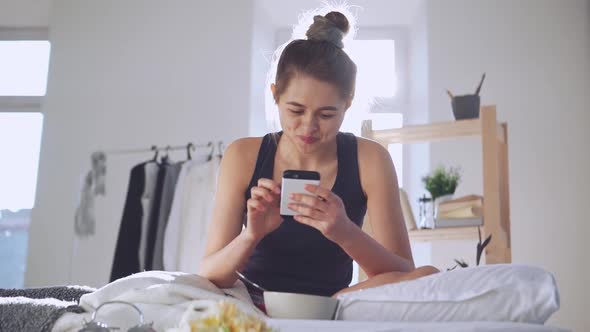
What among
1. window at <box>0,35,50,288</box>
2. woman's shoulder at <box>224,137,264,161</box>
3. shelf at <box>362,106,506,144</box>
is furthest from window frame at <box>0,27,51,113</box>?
woman's shoulder at <box>224,137,264,161</box>

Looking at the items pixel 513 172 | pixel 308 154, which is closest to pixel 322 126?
pixel 308 154

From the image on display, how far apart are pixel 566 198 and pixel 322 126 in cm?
240

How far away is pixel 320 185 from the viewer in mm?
1387

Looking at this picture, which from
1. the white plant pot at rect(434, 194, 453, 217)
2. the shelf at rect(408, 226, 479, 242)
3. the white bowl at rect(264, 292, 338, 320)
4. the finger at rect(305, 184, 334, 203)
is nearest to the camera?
the white bowl at rect(264, 292, 338, 320)

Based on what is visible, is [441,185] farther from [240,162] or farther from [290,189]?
[290,189]

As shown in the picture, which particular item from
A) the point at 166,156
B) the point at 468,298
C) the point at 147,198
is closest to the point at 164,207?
the point at 147,198

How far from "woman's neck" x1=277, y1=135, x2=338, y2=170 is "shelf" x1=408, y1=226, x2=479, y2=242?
1229 millimetres

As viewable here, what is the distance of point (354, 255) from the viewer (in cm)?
127

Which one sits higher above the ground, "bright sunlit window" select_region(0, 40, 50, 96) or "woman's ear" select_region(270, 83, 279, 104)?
"bright sunlit window" select_region(0, 40, 50, 96)

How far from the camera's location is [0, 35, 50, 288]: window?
409 centimetres

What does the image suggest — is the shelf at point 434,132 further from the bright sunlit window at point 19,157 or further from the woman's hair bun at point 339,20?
the bright sunlit window at point 19,157

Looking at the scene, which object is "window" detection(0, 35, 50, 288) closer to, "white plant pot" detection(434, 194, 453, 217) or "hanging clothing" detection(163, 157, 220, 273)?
"hanging clothing" detection(163, 157, 220, 273)

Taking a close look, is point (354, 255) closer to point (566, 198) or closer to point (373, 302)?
point (373, 302)

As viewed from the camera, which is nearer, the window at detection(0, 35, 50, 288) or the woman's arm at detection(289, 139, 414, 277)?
the woman's arm at detection(289, 139, 414, 277)
